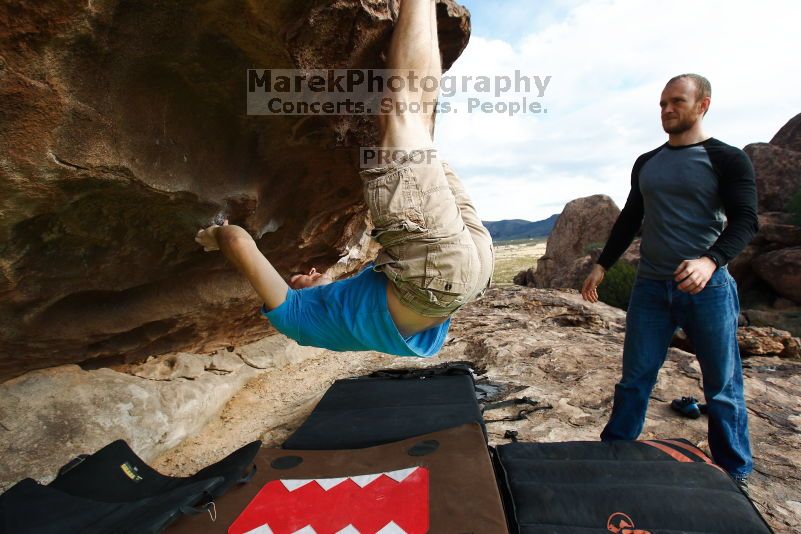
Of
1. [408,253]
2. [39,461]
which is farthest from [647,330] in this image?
[39,461]

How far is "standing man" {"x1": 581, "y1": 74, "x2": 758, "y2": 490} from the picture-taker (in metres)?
2.45

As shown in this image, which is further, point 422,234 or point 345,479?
point 345,479

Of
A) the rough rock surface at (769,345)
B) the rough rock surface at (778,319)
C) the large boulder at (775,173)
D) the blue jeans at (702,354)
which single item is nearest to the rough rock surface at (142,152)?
the blue jeans at (702,354)

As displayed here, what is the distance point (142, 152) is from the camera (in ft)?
7.36

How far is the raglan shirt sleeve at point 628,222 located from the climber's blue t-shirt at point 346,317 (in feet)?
5.64

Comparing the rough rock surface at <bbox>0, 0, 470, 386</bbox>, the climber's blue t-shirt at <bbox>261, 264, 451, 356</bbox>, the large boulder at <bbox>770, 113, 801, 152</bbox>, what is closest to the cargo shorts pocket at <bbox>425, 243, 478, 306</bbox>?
the climber's blue t-shirt at <bbox>261, 264, 451, 356</bbox>

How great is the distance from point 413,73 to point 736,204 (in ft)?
6.12

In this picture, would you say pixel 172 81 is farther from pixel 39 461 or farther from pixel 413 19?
pixel 39 461

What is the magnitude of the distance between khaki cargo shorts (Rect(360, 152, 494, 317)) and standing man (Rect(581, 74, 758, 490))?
4.05 feet

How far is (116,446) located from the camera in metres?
2.72

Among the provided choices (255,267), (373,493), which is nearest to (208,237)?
(255,267)

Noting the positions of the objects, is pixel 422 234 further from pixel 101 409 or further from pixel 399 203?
pixel 101 409

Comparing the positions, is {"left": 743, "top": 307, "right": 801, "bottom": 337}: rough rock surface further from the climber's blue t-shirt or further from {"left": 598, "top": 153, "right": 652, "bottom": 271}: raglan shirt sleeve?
the climber's blue t-shirt

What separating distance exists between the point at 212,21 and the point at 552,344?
5026 millimetres
